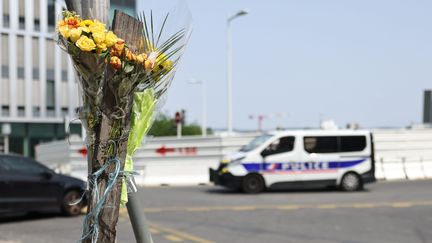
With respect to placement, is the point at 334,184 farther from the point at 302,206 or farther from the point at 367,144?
the point at 302,206

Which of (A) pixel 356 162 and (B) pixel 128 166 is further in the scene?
(A) pixel 356 162

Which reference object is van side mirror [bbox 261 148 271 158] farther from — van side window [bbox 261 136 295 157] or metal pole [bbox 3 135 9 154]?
metal pole [bbox 3 135 9 154]

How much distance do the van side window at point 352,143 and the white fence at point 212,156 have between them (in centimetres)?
434

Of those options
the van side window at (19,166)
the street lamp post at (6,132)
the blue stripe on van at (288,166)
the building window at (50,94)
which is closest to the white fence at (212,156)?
the blue stripe on van at (288,166)

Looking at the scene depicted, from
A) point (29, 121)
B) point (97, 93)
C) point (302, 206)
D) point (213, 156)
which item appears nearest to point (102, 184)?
point (97, 93)

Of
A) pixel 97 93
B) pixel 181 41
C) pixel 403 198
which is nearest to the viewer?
pixel 97 93

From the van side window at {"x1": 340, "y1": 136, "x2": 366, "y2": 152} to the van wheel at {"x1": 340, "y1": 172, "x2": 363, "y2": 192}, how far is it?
0.77 metres

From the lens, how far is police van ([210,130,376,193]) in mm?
16125

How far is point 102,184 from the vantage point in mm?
3414

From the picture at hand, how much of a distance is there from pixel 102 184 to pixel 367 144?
14368mm

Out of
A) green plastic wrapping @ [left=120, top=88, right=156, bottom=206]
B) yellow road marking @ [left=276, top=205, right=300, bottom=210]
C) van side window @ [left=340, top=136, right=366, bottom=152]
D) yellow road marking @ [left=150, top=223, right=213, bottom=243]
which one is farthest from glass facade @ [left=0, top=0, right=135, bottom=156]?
green plastic wrapping @ [left=120, top=88, right=156, bottom=206]

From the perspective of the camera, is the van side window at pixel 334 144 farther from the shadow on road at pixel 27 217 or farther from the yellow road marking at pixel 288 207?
the shadow on road at pixel 27 217

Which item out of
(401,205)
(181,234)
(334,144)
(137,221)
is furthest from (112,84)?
(334,144)

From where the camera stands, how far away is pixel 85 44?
10.3ft
